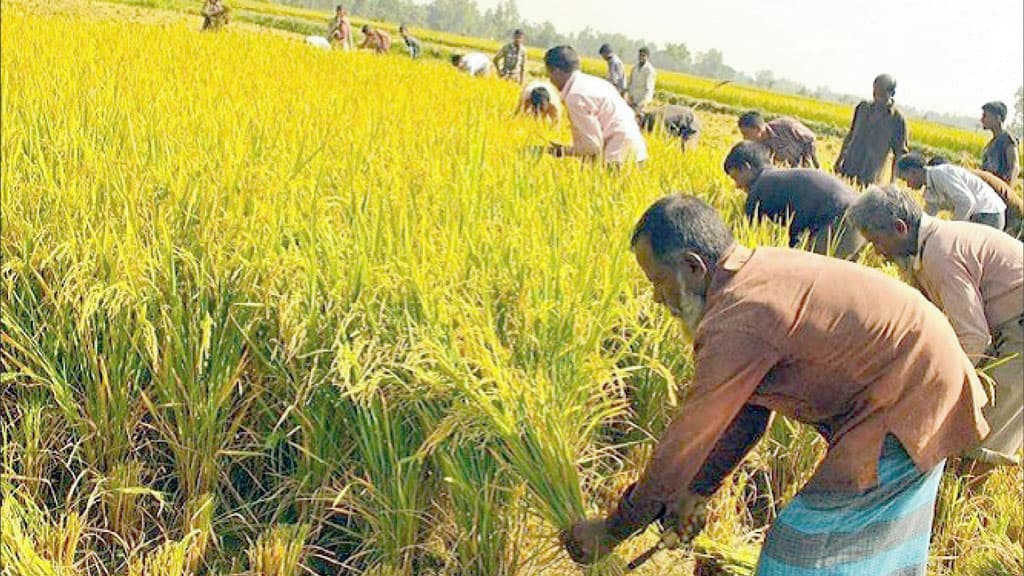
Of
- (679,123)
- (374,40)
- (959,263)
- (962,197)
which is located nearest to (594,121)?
(962,197)

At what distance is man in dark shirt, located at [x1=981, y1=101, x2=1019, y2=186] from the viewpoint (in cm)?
608

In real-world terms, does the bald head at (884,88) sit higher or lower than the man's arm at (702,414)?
higher

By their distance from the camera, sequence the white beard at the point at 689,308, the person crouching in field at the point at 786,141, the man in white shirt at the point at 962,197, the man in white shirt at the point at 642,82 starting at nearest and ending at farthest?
the white beard at the point at 689,308 < the man in white shirt at the point at 962,197 < the person crouching in field at the point at 786,141 < the man in white shirt at the point at 642,82

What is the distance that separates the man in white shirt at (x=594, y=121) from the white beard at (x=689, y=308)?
307cm

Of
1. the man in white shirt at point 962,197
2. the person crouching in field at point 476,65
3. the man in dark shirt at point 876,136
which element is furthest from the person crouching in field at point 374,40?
the man in white shirt at point 962,197

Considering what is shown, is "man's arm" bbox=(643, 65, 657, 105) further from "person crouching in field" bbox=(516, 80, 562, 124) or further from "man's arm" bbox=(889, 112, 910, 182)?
"man's arm" bbox=(889, 112, 910, 182)

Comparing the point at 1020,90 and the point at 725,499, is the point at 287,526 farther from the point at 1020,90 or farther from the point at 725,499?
the point at 1020,90

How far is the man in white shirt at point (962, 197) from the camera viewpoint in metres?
4.43

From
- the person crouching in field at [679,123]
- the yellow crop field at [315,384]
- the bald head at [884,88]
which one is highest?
the bald head at [884,88]

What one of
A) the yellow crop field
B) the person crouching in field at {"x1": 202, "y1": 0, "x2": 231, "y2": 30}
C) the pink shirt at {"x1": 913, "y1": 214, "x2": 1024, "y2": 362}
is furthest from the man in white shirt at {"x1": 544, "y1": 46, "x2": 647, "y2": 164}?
the person crouching in field at {"x1": 202, "y1": 0, "x2": 231, "y2": 30}

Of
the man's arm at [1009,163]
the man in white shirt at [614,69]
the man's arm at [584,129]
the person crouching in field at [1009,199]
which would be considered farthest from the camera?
the man in white shirt at [614,69]

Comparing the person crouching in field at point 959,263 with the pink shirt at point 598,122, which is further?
the pink shirt at point 598,122

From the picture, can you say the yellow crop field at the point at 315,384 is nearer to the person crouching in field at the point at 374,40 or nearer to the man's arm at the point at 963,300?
the man's arm at the point at 963,300

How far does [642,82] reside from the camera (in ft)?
34.6
